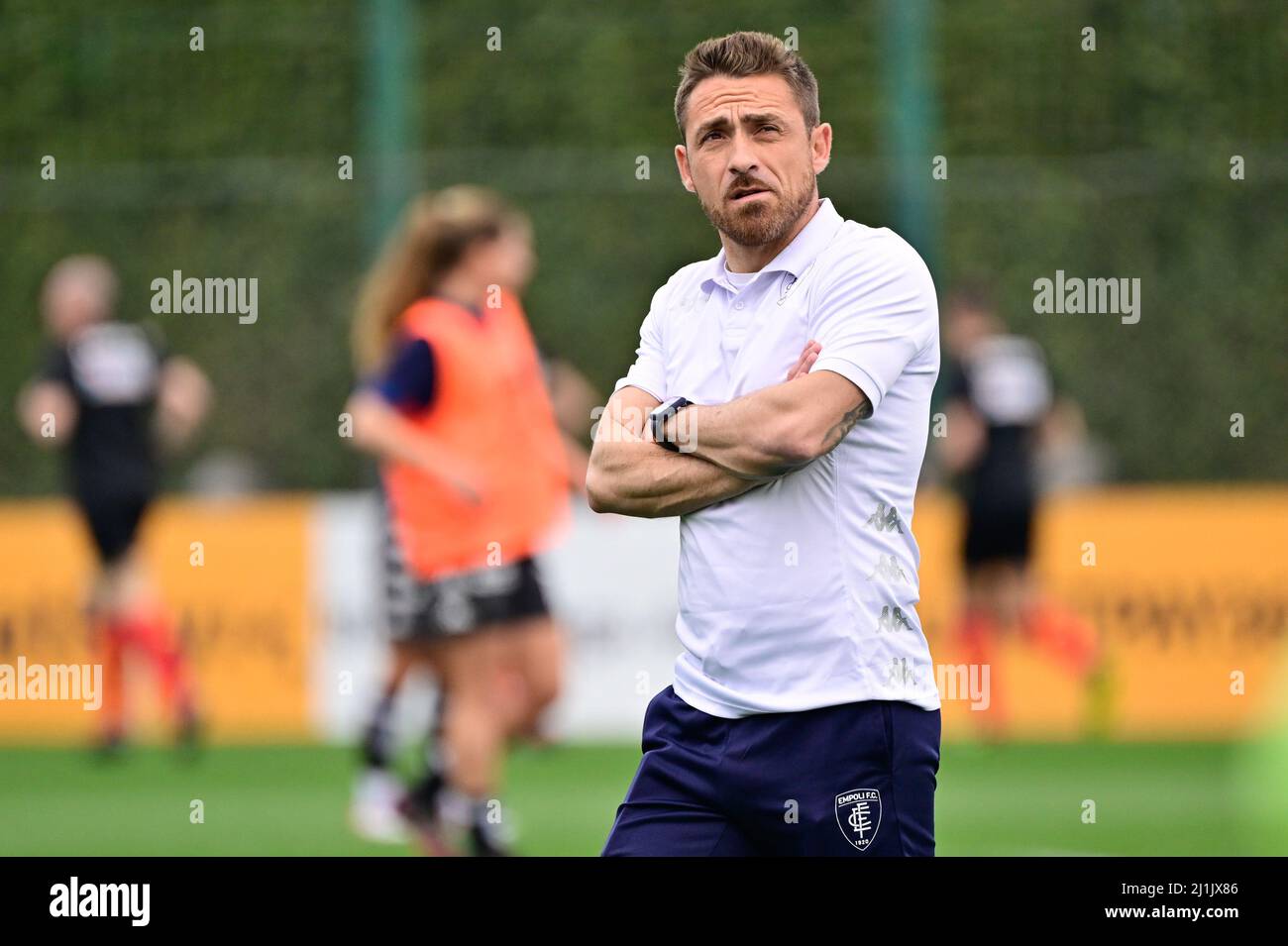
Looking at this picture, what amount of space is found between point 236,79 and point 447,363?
6.97 metres

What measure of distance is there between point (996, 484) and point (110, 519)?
16.3 feet

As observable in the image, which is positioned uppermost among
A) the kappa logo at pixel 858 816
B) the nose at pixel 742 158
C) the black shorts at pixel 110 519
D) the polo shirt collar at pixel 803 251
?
the nose at pixel 742 158

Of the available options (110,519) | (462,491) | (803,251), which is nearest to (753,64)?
(803,251)

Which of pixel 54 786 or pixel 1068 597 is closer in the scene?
pixel 54 786

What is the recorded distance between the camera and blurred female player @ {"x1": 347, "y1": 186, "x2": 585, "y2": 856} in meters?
8.15

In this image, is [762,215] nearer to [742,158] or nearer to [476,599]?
[742,158]

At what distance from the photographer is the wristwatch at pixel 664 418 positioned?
14.6 feet

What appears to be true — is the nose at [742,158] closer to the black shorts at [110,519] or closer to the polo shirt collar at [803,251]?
the polo shirt collar at [803,251]

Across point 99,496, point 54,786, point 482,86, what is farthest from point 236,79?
point 54,786

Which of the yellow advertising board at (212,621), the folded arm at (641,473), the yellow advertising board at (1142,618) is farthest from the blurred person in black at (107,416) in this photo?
the folded arm at (641,473)

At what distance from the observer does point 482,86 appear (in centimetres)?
1518

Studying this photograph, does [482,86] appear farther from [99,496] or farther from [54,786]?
[54,786]

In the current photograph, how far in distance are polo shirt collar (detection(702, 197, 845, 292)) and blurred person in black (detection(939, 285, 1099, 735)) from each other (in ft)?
24.8

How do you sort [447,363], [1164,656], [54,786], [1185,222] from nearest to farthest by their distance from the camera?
[447,363], [54,786], [1164,656], [1185,222]
